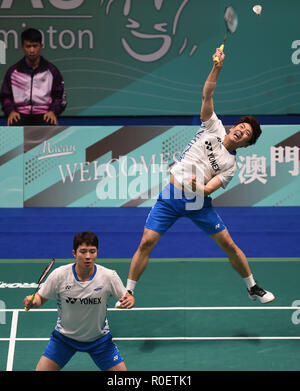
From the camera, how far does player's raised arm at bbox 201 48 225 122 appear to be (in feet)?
22.6

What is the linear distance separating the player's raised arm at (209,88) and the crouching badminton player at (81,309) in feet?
6.99

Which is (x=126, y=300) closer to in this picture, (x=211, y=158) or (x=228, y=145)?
(x=211, y=158)

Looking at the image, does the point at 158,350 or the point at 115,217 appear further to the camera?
the point at 115,217

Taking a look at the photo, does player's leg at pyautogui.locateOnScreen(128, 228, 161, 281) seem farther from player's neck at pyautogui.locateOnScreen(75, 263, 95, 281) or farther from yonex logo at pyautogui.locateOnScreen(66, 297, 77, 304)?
yonex logo at pyautogui.locateOnScreen(66, 297, 77, 304)

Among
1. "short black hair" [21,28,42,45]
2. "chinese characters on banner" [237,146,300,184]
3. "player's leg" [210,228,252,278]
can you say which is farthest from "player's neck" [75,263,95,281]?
"short black hair" [21,28,42,45]

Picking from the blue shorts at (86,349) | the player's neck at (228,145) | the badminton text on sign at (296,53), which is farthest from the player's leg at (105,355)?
the badminton text on sign at (296,53)

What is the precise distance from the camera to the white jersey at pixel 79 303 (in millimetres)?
5371

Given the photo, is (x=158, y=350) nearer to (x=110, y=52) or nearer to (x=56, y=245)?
(x=56, y=245)

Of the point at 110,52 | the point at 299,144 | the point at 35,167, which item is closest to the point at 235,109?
the point at 110,52

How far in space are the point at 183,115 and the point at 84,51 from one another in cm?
216

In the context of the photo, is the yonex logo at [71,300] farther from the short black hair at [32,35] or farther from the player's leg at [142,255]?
the short black hair at [32,35]

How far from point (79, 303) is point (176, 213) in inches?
76.8

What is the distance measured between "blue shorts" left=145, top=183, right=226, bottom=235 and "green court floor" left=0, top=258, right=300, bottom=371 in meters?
0.81

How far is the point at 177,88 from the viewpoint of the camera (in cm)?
1475
